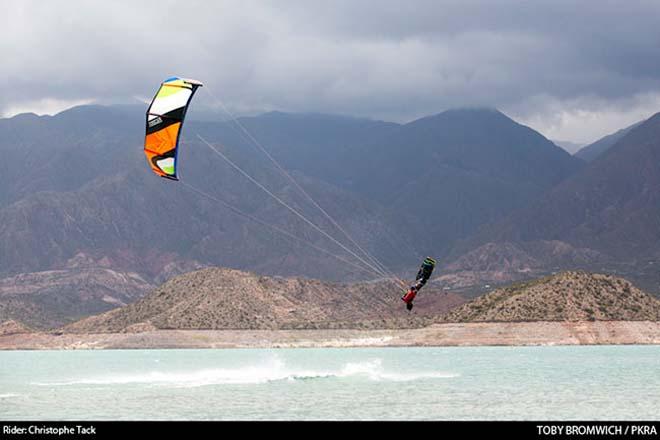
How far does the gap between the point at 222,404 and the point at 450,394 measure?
15.3 meters

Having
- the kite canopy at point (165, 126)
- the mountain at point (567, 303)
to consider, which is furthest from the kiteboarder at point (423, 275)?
the mountain at point (567, 303)

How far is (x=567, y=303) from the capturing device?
173125 mm

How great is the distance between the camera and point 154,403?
62.2 metres

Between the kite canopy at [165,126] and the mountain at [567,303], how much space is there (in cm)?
12884

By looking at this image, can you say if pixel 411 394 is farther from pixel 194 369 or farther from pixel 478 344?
pixel 478 344

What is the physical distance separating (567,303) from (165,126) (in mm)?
133537

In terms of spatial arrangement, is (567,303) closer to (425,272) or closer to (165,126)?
(425,272)

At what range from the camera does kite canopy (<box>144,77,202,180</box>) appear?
50312 millimetres

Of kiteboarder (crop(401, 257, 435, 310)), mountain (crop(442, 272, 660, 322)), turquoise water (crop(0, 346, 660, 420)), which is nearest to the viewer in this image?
kiteboarder (crop(401, 257, 435, 310))

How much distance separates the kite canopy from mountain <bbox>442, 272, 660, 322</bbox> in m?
129
